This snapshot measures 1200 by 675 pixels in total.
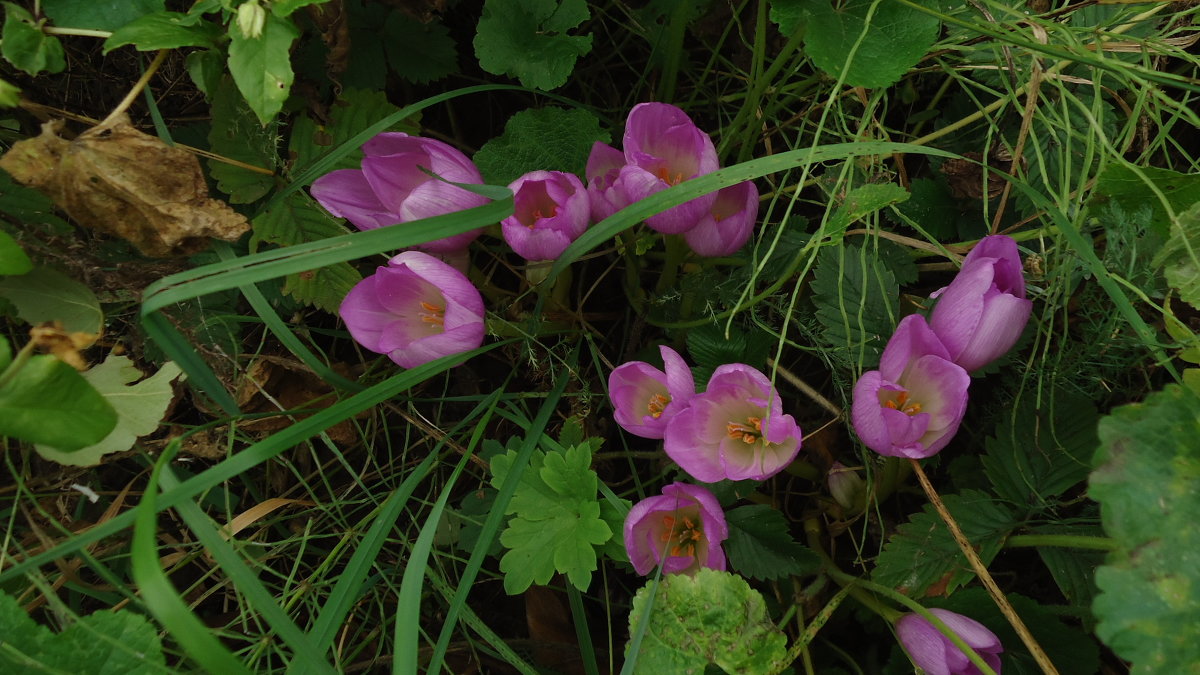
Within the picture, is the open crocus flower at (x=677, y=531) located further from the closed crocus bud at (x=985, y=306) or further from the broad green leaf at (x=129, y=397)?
the broad green leaf at (x=129, y=397)

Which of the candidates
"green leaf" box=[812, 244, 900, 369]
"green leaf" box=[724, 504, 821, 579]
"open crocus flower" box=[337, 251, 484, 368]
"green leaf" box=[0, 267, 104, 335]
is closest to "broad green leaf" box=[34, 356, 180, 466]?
"green leaf" box=[0, 267, 104, 335]

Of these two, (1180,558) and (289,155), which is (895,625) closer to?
(1180,558)

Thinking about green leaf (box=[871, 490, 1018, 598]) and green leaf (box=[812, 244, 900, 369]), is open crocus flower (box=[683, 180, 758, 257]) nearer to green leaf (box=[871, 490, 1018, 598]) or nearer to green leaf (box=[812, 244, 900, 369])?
green leaf (box=[812, 244, 900, 369])

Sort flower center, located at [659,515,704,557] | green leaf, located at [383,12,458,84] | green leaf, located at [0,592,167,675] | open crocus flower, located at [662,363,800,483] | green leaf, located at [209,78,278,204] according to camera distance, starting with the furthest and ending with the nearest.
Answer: green leaf, located at [383,12,458,84] → green leaf, located at [209,78,278,204] → flower center, located at [659,515,704,557] → open crocus flower, located at [662,363,800,483] → green leaf, located at [0,592,167,675]

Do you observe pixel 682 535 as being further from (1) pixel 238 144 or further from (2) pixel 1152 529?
(1) pixel 238 144

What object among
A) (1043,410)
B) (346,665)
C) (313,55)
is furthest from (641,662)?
(313,55)
